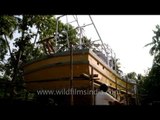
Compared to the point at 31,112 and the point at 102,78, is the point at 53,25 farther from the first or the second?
the point at 31,112

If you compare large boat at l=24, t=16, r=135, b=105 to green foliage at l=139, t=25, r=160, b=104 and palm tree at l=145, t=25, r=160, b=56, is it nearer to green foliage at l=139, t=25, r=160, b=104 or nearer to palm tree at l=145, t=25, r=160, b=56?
green foliage at l=139, t=25, r=160, b=104

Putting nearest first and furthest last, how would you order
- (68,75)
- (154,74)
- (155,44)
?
(68,75)
(154,74)
(155,44)

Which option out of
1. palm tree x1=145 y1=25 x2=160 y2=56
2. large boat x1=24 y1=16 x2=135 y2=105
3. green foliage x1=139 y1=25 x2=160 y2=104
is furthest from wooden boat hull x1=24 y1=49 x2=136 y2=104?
palm tree x1=145 y1=25 x2=160 y2=56

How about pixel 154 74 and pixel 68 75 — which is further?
pixel 154 74

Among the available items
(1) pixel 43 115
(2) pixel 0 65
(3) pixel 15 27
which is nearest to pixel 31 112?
(1) pixel 43 115

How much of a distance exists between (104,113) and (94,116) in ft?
0.22

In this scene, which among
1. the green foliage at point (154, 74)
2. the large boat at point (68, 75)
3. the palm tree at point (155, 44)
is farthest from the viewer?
the palm tree at point (155, 44)

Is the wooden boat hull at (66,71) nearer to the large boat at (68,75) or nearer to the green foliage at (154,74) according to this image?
the large boat at (68,75)

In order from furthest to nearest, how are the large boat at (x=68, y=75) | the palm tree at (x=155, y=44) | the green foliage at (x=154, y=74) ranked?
the palm tree at (x=155, y=44), the green foliage at (x=154, y=74), the large boat at (x=68, y=75)

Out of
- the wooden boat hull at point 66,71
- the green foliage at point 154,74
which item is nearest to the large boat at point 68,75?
the wooden boat hull at point 66,71

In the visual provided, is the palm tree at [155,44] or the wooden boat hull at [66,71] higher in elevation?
the palm tree at [155,44]

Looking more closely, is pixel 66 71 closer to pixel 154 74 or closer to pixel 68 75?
pixel 68 75

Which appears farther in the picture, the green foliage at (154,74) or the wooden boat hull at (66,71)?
the green foliage at (154,74)

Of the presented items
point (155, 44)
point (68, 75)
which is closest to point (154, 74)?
point (155, 44)
